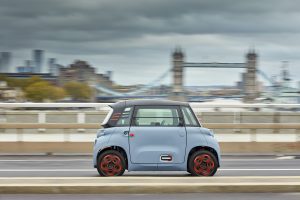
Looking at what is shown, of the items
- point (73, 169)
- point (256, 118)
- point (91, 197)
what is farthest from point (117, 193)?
point (256, 118)

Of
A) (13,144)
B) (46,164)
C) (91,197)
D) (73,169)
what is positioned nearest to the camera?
(91,197)

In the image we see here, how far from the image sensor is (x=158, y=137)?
449 inches

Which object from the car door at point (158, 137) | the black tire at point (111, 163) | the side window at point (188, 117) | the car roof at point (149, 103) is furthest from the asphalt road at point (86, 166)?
the car roof at point (149, 103)

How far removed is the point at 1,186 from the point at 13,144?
32.4 ft

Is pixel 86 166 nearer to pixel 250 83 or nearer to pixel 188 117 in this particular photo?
pixel 188 117

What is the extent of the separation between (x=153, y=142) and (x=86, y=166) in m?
3.86

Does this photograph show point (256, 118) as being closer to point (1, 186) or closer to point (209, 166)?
point (209, 166)

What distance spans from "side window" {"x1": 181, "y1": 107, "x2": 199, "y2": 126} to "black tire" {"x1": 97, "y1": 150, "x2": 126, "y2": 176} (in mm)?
1244

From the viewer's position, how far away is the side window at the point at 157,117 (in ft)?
37.7

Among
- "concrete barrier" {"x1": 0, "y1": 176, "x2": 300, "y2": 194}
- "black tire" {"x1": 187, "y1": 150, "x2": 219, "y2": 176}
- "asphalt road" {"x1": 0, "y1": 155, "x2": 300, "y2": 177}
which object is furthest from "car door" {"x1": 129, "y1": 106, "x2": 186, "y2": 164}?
"concrete barrier" {"x1": 0, "y1": 176, "x2": 300, "y2": 194}

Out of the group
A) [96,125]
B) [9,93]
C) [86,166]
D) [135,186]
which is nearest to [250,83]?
[9,93]

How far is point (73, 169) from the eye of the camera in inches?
556

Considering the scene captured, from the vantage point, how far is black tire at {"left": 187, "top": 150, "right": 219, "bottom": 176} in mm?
11492

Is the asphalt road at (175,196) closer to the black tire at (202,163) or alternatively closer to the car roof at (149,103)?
the black tire at (202,163)
